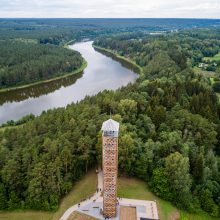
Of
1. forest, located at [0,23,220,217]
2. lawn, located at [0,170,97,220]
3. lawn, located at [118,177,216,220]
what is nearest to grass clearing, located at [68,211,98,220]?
lawn, located at [0,170,97,220]

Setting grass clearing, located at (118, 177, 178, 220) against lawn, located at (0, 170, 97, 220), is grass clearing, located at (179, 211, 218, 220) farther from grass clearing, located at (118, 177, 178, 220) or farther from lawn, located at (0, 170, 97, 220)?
lawn, located at (0, 170, 97, 220)

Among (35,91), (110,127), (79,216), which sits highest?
(110,127)

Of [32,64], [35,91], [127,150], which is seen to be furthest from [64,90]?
[127,150]

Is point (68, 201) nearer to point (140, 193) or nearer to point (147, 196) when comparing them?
point (140, 193)

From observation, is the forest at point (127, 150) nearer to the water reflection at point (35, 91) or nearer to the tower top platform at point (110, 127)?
the tower top platform at point (110, 127)

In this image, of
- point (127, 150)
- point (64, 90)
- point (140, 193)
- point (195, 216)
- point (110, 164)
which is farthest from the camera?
point (64, 90)

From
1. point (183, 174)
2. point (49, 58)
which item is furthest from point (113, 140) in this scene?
point (49, 58)

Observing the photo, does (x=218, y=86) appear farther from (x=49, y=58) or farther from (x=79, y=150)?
Result: (x=49, y=58)

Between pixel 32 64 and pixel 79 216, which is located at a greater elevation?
pixel 32 64
